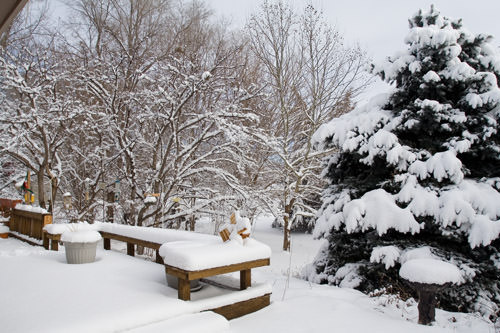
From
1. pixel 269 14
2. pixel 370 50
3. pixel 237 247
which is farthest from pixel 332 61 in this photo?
pixel 237 247

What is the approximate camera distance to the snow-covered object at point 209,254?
314 cm

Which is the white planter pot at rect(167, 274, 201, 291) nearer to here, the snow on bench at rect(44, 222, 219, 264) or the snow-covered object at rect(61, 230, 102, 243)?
the snow on bench at rect(44, 222, 219, 264)

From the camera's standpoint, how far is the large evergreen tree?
14.6 feet

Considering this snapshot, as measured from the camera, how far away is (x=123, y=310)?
2.82 meters

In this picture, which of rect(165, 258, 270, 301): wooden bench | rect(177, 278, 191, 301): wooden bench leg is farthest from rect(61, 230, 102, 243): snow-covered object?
rect(177, 278, 191, 301): wooden bench leg

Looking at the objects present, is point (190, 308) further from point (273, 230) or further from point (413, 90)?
point (273, 230)

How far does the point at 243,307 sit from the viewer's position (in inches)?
141

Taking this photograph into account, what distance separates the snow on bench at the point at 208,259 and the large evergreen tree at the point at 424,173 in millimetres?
1748

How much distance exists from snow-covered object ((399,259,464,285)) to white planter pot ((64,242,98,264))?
384cm

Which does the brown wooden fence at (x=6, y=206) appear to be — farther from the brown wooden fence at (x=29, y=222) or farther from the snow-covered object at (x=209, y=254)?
the snow-covered object at (x=209, y=254)

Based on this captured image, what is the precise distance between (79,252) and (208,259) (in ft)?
7.49

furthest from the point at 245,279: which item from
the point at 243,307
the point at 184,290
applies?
the point at 184,290

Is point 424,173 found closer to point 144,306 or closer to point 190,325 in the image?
point 190,325

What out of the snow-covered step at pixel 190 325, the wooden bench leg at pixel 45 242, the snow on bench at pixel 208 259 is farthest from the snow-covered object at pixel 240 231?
the wooden bench leg at pixel 45 242
